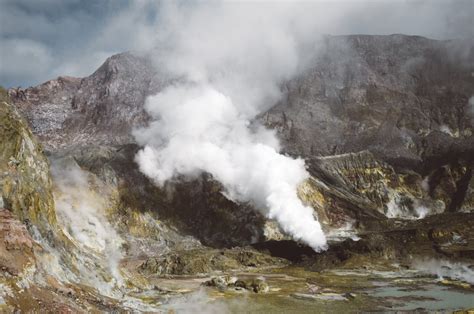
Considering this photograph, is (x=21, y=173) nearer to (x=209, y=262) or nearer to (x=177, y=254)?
(x=209, y=262)

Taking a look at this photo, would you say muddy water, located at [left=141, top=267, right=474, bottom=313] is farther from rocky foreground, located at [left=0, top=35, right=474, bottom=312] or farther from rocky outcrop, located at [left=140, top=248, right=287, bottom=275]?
rocky outcrop, located at [left=140, top=248, right=287, bottom=275]

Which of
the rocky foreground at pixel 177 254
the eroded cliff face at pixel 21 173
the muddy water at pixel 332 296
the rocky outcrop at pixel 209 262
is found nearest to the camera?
the rocky foreground at pixel 177 254

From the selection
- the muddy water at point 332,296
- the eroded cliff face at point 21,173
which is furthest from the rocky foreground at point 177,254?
the muddy water at point 332,296

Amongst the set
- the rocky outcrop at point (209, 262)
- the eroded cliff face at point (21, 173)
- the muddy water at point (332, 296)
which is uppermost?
the eroded cliff face at point (21, 173)

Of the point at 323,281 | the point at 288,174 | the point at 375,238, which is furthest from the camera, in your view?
the point at 288,174

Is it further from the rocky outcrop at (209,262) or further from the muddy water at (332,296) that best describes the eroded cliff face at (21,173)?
the rocky outcrop at (209,262)

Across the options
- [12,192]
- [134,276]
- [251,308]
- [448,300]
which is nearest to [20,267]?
[12,192]

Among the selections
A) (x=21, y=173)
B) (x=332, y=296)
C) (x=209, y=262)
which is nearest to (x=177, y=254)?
(x=209, y=262)

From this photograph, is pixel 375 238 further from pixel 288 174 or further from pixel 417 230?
pixel 288 174
